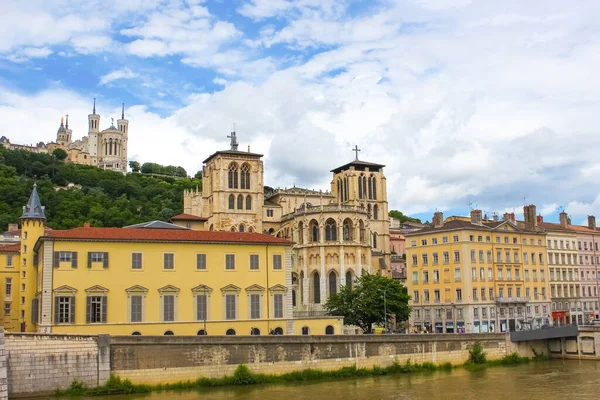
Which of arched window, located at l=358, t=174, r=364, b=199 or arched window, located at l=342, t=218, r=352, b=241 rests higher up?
arched window, located at l=358, t=174, r=364, b=199

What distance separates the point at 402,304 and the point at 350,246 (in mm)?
15761

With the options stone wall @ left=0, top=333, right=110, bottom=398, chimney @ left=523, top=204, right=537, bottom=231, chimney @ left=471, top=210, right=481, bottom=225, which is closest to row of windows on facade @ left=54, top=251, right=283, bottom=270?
stone wall @ left=0, top=333, right=110, bottom=398

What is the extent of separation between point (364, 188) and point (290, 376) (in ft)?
187

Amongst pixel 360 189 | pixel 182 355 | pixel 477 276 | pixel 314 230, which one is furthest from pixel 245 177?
pixel 182 355

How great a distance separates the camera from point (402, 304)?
6262 cm

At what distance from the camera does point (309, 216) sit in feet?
260

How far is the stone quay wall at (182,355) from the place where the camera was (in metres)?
38.2

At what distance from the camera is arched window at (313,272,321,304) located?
7681 centimetres

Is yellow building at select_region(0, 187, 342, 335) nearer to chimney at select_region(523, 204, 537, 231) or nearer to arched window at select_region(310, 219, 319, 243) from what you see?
arched window at select_region(310, 219, 319, 243)

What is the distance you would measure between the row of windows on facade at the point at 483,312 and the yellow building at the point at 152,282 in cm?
1989

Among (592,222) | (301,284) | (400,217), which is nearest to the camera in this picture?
(301,284)

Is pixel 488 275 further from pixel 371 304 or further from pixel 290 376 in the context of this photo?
pixel 290 376

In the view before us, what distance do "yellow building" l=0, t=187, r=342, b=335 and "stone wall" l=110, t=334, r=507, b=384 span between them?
20.1ft

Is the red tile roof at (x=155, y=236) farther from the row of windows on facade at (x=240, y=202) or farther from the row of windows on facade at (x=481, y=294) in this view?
the row of windows on facade at (x=240, y=202)
